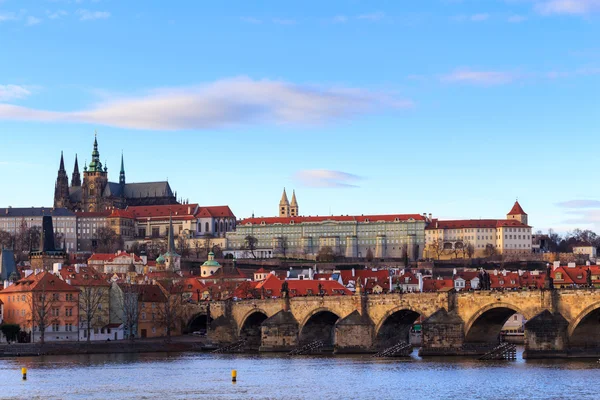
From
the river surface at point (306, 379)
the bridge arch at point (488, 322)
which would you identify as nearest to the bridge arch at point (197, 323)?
the river surface at point (306, 379)

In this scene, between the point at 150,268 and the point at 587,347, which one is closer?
the point at 587,347

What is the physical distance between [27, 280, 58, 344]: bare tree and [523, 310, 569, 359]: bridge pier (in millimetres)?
35430

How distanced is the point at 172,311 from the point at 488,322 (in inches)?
1281

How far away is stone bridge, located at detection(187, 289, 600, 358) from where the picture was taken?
2606 inches

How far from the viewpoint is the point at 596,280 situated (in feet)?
439

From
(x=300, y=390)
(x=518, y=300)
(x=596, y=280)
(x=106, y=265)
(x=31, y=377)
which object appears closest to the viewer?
(x=300, y=390)

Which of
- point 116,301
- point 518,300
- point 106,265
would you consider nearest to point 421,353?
point 518,300

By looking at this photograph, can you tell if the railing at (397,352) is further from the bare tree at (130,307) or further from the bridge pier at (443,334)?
the bare tree at (130,307)

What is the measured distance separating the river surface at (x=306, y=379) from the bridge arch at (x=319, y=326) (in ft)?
27.5

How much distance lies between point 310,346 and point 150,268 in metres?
78.0

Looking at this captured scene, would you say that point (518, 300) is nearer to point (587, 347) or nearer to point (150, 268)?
point (587, 347)

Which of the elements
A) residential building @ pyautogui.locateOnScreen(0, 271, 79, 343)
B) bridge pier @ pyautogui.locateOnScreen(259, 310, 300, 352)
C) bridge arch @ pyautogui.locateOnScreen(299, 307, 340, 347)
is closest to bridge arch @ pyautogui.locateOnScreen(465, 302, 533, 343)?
bridge arch @ pyautogui.locateOnScreen(299, 307, 340, 347)

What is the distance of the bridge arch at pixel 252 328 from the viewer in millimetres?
92062

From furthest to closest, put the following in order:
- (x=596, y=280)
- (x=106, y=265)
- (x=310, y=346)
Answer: (x=106, y=265) → (x=596, y=280) → (x=310, y=346)
